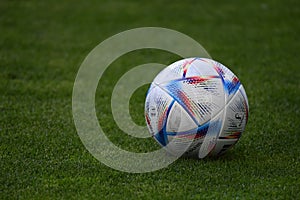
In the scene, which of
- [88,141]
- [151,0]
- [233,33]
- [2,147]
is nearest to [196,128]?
[88,141]

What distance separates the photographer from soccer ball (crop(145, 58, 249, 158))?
4172 millimetres

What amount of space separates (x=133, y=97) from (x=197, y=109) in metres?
2.04

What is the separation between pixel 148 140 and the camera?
4922mm

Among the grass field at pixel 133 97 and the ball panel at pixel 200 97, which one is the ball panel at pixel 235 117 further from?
the grass field at pixel 133 97

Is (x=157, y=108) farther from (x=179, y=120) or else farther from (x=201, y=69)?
(x=201, y=69)

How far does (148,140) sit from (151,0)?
5810 millimetres

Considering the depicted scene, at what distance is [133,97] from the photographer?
6.12m

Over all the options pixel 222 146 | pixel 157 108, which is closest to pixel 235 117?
Result: pixel 222 146

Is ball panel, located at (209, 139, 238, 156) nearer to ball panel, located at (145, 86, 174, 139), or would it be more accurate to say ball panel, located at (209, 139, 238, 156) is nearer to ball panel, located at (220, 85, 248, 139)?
ball panel, located at (220, 85, 248, 139)

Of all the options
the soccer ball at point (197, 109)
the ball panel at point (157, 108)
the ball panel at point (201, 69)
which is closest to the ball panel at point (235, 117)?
the soccer ball at point (197, 109)

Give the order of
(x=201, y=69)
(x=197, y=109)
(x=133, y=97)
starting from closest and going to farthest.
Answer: (x=197, y=109), (x=201, y=69), (x=133, y=97)

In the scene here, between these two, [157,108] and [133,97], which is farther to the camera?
[133,97]

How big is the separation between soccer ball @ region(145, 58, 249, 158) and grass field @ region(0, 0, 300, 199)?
0.19m

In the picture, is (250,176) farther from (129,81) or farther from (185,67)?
(129,81)
